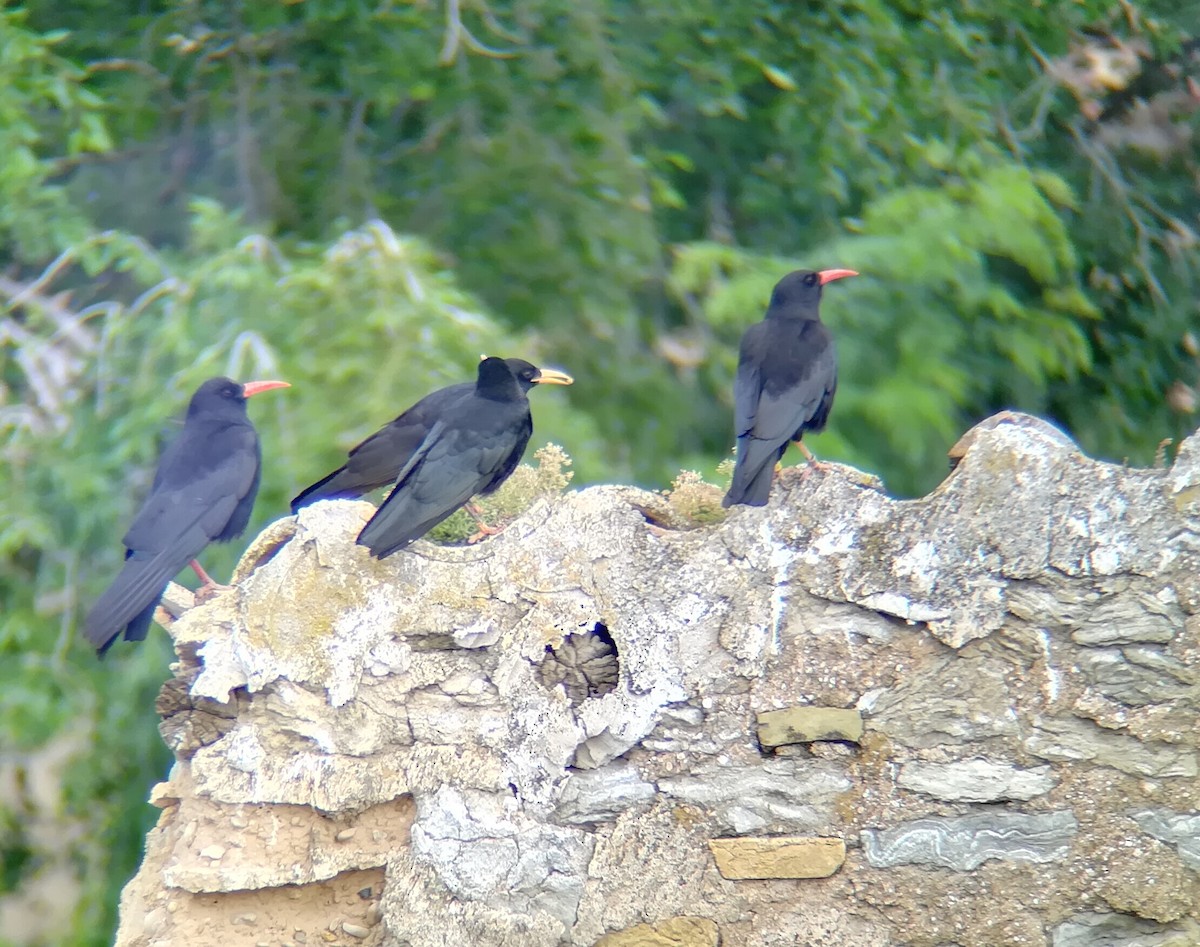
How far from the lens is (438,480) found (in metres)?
4.44

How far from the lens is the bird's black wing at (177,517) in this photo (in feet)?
15.5

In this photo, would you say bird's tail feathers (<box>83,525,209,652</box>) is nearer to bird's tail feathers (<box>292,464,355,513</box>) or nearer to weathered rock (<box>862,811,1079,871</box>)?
bird's tail feathers (<box>292,464,355,513</box>)

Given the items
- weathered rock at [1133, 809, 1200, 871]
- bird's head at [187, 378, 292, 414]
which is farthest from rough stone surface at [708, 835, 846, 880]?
bird's head at [187, 378, 292, 414]

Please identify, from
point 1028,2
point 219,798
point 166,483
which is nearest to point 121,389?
point 166,483

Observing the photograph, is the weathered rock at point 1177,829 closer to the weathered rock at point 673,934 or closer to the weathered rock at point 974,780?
the weathered rock at point 974,780

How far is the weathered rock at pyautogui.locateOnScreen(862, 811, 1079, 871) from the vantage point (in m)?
3.97

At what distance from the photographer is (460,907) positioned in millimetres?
4082

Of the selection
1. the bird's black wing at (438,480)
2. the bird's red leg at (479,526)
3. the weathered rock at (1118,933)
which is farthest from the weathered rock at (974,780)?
the bird's black wing at (438,480)

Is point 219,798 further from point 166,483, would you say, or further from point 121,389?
point 121,389

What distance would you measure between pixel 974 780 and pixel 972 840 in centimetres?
16

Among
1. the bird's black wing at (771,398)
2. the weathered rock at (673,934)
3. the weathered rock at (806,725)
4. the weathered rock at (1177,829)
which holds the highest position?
the bird's black wing at (771,398)

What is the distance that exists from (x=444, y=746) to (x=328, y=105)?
581 cm

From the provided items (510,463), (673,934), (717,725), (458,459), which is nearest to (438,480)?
(458,459)

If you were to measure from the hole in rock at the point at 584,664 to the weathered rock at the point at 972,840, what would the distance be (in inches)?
32.2
